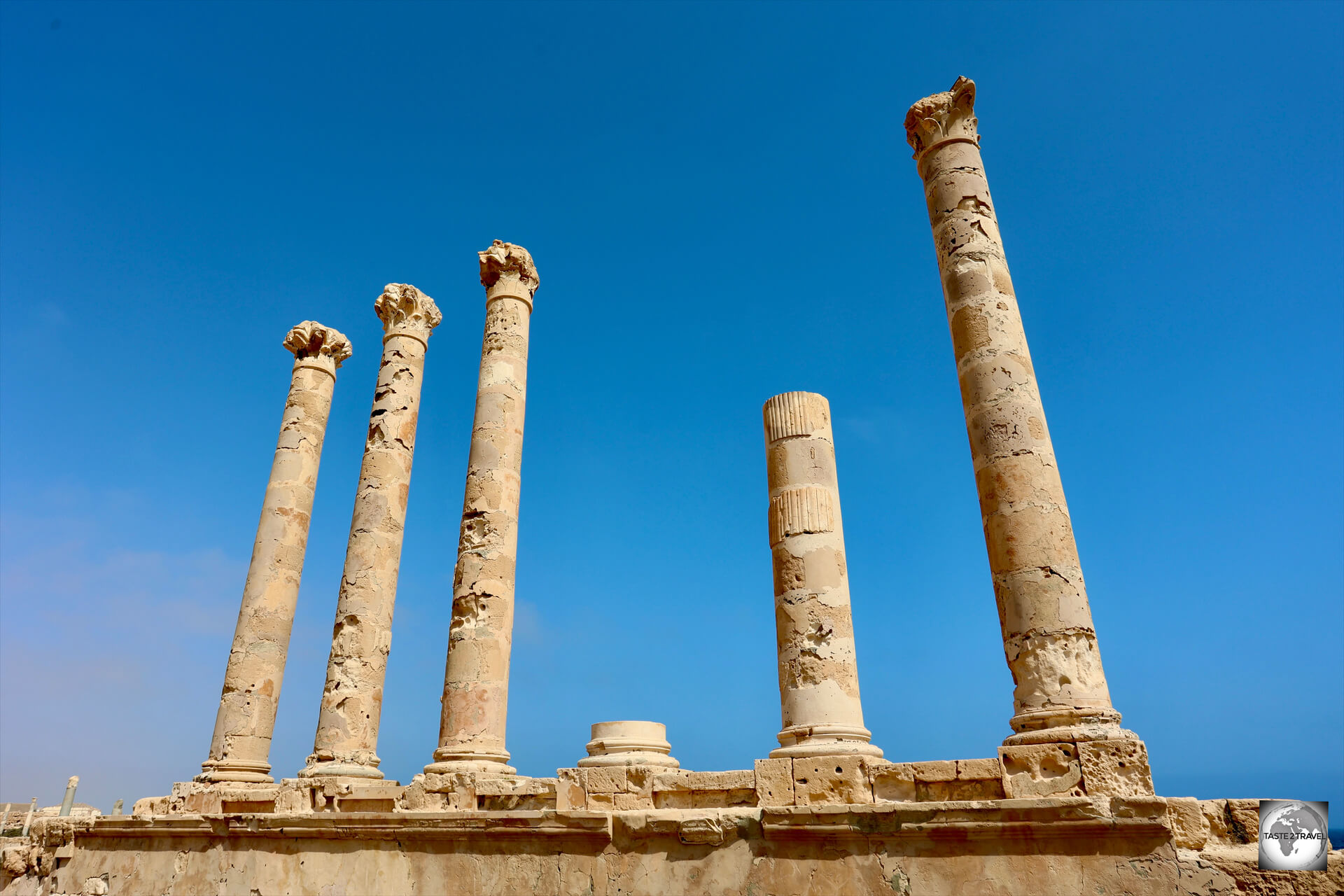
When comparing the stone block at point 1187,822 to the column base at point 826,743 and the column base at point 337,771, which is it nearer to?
the column base at point 826,743

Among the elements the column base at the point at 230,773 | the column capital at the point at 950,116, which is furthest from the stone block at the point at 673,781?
the column capital at the point at 950,116

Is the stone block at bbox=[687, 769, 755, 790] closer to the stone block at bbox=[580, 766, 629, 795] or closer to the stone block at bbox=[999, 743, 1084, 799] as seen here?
the stone block at bbox=[580, 766, 629, 795]

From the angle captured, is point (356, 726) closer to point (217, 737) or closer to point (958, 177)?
Answer: point (217, 737)

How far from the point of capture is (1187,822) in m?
7.98

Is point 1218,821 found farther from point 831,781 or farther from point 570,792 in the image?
point 570,792

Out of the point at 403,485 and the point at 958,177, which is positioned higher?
the point at 958,177

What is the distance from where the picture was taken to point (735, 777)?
415 inches

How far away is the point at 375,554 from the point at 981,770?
41.9 ft

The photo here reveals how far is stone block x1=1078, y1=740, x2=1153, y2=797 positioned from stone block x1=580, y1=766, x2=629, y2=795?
18.9ft

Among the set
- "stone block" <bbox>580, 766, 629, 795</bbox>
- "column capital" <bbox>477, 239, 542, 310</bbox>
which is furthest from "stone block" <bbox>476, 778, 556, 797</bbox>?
"column capital" <bbox>477, 239, 542, 310</bbox>

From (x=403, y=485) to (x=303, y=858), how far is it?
8.24 metres

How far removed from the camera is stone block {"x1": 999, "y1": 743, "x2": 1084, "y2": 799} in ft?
A: 29.3

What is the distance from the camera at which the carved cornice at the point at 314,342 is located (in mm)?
20750

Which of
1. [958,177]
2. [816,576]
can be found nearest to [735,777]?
[816,576]
